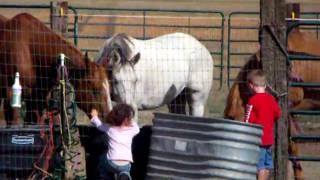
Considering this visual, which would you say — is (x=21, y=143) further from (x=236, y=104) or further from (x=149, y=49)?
(x=149, y=49)

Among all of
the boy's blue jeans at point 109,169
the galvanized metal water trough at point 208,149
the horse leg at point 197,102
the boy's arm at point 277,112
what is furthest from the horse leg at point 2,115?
the boy's arm at point 277,112

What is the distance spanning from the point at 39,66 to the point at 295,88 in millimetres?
2858

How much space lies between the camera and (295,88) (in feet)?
36.2

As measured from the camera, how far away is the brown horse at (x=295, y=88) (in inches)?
401

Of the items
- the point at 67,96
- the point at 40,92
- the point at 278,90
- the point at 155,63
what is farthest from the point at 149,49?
the point at 278,90

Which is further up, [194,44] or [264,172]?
[194,44]

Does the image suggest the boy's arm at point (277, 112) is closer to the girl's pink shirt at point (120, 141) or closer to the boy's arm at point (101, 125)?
the girl's pink shirt at point (120, 141)

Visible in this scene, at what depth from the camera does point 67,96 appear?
379 inches

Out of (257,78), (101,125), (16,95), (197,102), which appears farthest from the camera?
(197,102)

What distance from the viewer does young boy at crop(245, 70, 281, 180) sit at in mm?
8453

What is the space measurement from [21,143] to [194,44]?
4.87 m

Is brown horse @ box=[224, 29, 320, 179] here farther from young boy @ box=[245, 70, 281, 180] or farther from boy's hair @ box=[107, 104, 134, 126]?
boy's hair @ box=[107, 104, 134, 126]

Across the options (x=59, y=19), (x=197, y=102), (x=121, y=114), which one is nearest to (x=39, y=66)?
(x=59, y=19)

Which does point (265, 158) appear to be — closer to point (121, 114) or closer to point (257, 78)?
point (257, 78)
